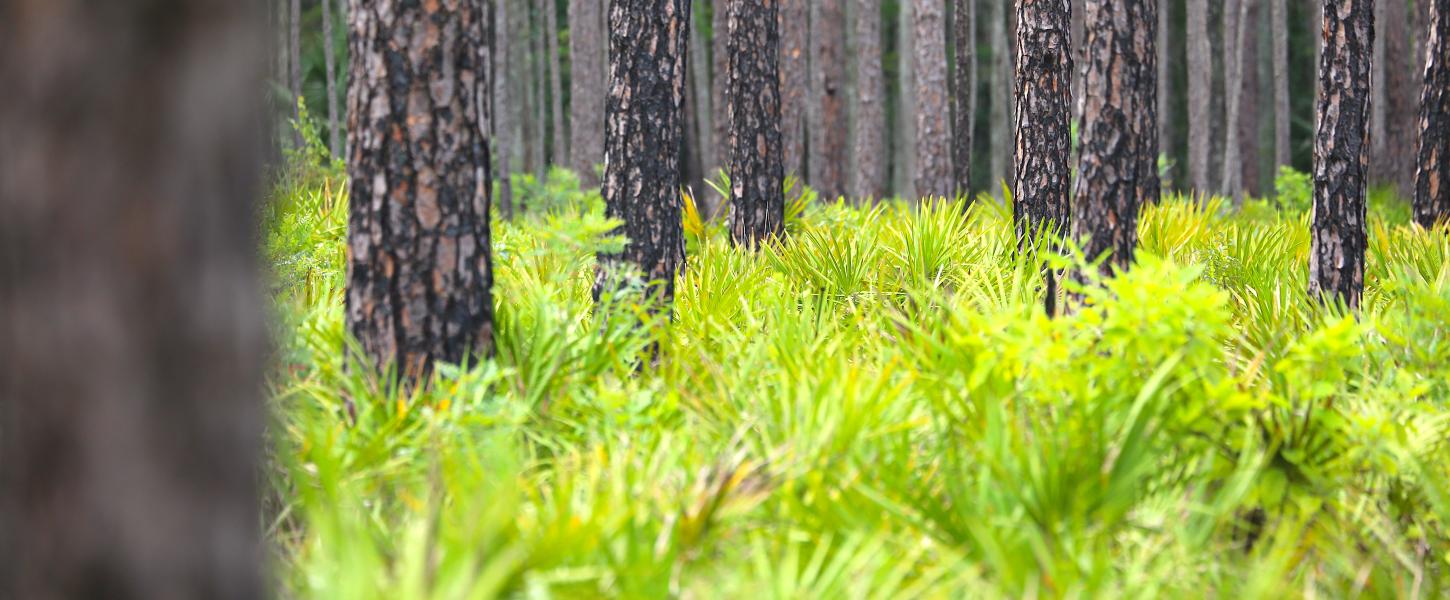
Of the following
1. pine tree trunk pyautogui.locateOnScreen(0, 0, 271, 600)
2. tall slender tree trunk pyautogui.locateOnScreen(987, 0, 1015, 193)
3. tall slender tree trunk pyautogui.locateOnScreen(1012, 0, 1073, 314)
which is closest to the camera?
pine tree trunk pyautogui.locateOnScreen(0, 0, 271, 600)

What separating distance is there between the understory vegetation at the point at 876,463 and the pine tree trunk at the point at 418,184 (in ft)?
0.65

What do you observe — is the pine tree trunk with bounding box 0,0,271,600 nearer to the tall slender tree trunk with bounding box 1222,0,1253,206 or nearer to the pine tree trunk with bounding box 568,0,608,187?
the pine tree trunk with bounding box 568,0,608,187

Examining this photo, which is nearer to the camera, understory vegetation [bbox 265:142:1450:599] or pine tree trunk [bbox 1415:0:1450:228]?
understory vegetation [bbox 265:142:1450:599]

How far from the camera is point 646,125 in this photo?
7020mm

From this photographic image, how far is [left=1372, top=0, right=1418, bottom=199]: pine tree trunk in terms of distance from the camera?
641 inches

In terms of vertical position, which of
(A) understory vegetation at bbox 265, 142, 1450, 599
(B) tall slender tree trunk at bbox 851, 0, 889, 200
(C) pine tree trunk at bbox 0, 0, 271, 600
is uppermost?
(B) tall slender tree trunk at bbox 851, 0, 889, 200

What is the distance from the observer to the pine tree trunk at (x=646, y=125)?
23.0 feet

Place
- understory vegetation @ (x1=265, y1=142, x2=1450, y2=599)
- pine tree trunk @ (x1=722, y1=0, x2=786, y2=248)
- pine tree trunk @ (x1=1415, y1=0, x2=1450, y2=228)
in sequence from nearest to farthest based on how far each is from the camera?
1. understory vegetation @ (x1=265, y1=142, x2=1450, y2=599)
2. pine tree trunk @ (x1=722, y1=0, x2=786, y2=248)
3. pine tree trunk @ (x1=1415, y1=0, x2=1450, y2=228)

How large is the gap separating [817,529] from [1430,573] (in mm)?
2088

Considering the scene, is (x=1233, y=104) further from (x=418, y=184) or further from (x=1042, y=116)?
(x=418, y=184)

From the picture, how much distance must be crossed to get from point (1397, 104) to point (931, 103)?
21.2 feet

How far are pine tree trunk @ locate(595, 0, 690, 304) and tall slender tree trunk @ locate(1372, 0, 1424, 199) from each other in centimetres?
1322

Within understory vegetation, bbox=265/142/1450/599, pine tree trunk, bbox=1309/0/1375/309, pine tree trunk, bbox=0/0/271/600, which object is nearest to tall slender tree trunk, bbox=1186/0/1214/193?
pine tree trunk, bbox=1309/0/1375/309

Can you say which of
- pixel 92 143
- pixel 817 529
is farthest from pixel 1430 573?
pixel 92 143
